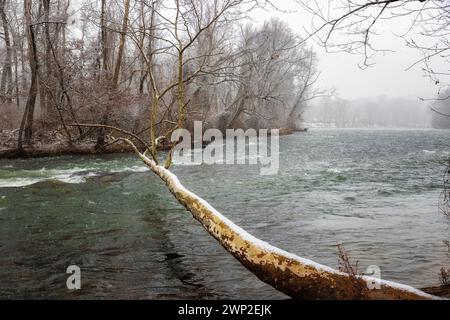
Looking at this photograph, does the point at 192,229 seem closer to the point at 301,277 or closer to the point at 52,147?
the point at 301,277

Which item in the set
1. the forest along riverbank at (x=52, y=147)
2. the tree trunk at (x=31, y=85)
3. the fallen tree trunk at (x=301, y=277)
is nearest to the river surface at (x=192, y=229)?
the fallen tree trunk at (x=301, y=277)

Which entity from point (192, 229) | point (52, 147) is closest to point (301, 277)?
point (192, 229)

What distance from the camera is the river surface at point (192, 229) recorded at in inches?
188

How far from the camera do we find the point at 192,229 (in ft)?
23.3

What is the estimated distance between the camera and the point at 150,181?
40.8 feet

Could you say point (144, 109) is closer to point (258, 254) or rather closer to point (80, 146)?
point (80, 146)

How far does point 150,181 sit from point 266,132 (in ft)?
88.0

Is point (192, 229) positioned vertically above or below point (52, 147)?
below

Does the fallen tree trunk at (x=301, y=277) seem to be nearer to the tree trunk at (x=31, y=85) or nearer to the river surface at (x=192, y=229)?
the river surface at (x=192, y=229)

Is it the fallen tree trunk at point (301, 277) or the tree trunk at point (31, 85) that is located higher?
the tree trunk at point (31, 85)

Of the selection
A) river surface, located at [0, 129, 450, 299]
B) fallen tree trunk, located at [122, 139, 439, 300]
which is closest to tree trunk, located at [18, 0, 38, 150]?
river surface, located at [0, 129, 450, 299]

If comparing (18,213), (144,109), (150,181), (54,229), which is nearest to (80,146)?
(144,109)

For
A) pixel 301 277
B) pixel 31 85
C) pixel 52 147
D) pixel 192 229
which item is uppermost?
pixel 31 85
